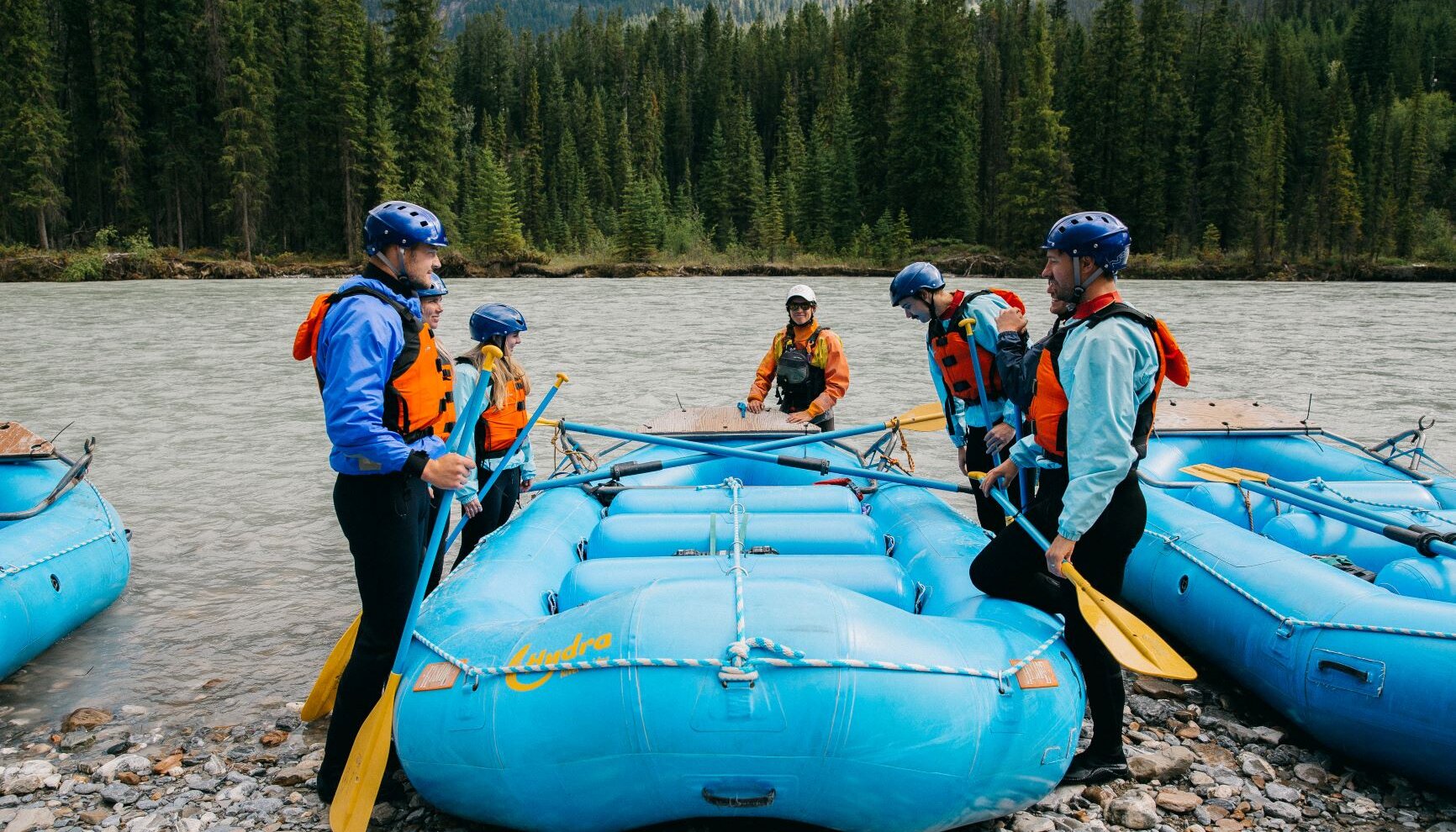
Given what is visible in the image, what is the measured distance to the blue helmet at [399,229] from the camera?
277cm

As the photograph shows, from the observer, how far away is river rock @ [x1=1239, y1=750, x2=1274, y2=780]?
→ 10.8 ft

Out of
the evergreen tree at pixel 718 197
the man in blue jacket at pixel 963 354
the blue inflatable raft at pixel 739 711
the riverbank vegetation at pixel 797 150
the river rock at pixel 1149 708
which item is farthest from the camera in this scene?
the evergreen tree at pixel 718 197

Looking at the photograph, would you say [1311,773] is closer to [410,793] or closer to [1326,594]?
[1326,594]

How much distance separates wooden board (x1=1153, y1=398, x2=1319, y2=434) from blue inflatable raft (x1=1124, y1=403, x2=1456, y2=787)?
0.35 meters

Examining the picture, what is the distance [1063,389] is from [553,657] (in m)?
1.59


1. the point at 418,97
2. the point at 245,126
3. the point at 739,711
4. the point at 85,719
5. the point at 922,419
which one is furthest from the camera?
the point at 418,97

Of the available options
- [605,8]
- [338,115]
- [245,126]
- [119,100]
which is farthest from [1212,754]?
[605,8]

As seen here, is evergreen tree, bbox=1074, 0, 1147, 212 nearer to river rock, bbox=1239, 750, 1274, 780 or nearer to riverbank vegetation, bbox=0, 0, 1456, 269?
riverbank vegetation, bbox=0, 0, 1456, 269

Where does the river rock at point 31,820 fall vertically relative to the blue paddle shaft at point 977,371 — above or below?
below

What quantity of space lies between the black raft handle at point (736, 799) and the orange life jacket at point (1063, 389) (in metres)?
1.27

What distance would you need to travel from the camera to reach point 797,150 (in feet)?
178

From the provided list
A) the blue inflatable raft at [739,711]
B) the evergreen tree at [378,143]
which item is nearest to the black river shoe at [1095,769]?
the blue inflatable raft at [739,711]

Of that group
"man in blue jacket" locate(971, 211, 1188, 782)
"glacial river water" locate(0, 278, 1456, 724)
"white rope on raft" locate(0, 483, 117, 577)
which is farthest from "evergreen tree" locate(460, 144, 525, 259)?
"man in blue jacket" locate(971, 211, 1188, 782)

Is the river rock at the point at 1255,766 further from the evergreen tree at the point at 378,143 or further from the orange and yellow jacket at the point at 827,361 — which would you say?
the evergreen tree at the point at 378,143
